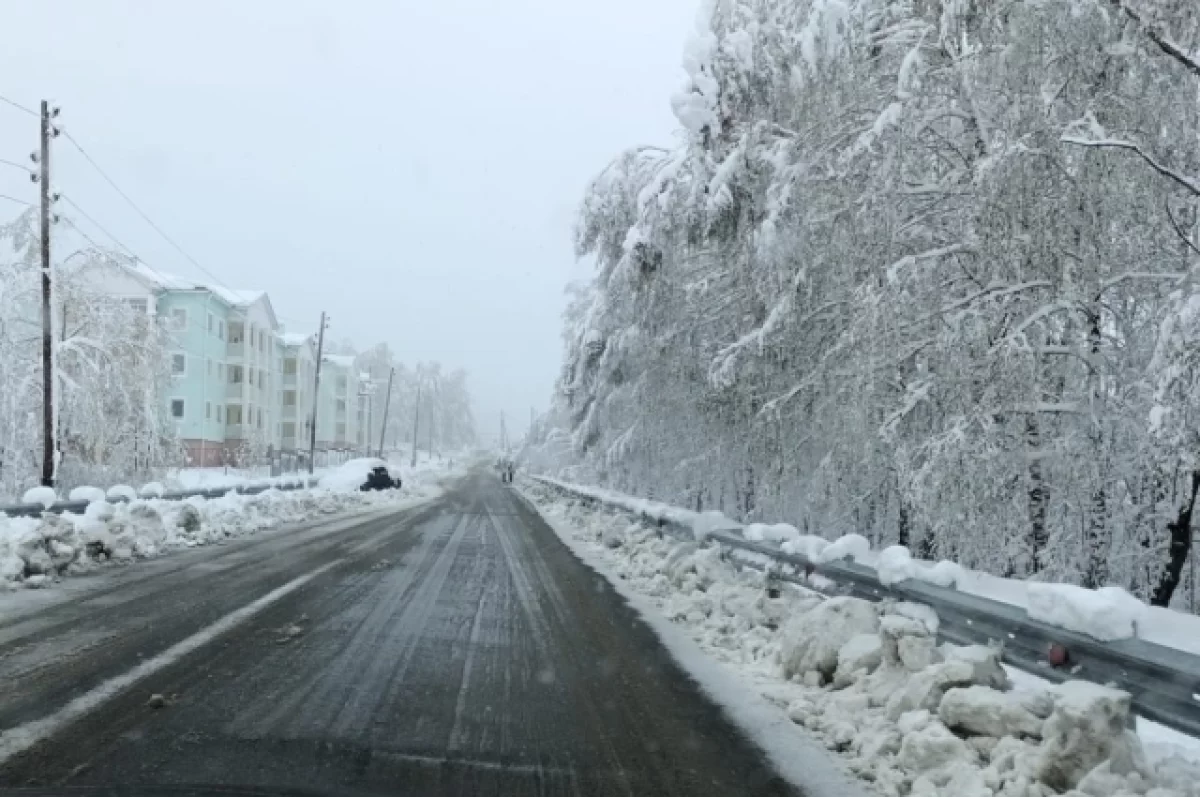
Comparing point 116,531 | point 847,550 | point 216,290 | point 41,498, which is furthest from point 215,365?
point 847,550

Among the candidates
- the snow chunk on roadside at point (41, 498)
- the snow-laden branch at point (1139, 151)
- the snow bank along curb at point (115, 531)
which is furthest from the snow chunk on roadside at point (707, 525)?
Answer: the snow chunk on roadside at point (41, 498)

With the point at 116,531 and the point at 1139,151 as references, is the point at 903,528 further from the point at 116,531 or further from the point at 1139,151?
the point at 116,531

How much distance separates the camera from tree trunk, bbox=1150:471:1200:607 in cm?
921

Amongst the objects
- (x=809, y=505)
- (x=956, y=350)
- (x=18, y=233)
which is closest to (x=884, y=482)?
(x=809, y=505)

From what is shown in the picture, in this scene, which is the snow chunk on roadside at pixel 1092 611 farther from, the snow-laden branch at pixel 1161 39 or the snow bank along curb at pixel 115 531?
the snow bank along curb at pixel 115 531

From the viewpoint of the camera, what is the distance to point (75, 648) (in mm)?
7438

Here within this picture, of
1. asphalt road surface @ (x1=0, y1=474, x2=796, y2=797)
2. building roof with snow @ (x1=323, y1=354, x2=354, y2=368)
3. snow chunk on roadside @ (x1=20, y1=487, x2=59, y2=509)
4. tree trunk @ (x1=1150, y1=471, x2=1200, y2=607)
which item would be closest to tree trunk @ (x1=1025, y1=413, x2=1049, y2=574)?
tree trunk @ (x1=1150, y1=471, x2=1200, y2=607)

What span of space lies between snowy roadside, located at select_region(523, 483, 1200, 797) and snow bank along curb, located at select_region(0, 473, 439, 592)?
7.76m

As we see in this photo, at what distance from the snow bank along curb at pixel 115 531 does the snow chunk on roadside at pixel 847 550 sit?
8.91 meters

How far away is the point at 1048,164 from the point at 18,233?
29618 mm

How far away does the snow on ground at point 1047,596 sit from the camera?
5047 millimetres

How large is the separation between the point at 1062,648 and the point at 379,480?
4117 centimetres

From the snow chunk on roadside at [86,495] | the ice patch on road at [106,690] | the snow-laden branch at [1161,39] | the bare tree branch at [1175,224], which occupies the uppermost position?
the snow-laden branch at [1161,39]

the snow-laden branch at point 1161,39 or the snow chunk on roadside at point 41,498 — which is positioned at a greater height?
the snow-laden branch at point 1161,39
